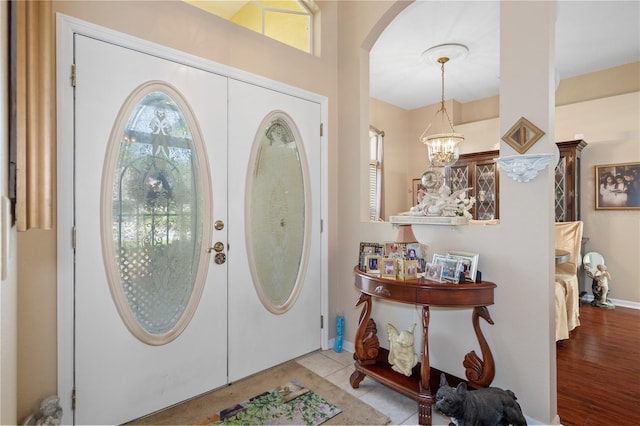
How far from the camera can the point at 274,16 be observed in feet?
8.71

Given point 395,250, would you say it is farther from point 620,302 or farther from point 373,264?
point 620,302

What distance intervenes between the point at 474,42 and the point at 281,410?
4.19m

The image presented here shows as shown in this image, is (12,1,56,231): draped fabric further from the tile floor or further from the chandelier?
the chandelier

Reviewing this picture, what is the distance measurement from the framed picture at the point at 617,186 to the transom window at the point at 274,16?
424 centimetres

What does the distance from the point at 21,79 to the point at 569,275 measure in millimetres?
4340

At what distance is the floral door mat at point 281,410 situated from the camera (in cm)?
194

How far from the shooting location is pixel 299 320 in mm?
2748

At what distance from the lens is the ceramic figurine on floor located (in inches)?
165

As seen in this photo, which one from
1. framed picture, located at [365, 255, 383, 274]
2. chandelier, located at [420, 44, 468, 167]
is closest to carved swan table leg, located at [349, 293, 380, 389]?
framed picture, located at [365, 255, 383, 274]

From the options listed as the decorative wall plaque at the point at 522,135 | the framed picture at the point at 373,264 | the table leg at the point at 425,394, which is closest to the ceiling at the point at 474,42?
the decorative wall plaque at the point at 522,135

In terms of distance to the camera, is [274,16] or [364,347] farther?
[274,16]

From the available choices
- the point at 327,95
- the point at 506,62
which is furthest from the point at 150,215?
the point at 506,62

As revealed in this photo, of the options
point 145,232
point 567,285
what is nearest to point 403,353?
point 145,232

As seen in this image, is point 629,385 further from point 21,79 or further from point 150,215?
point 21,79
